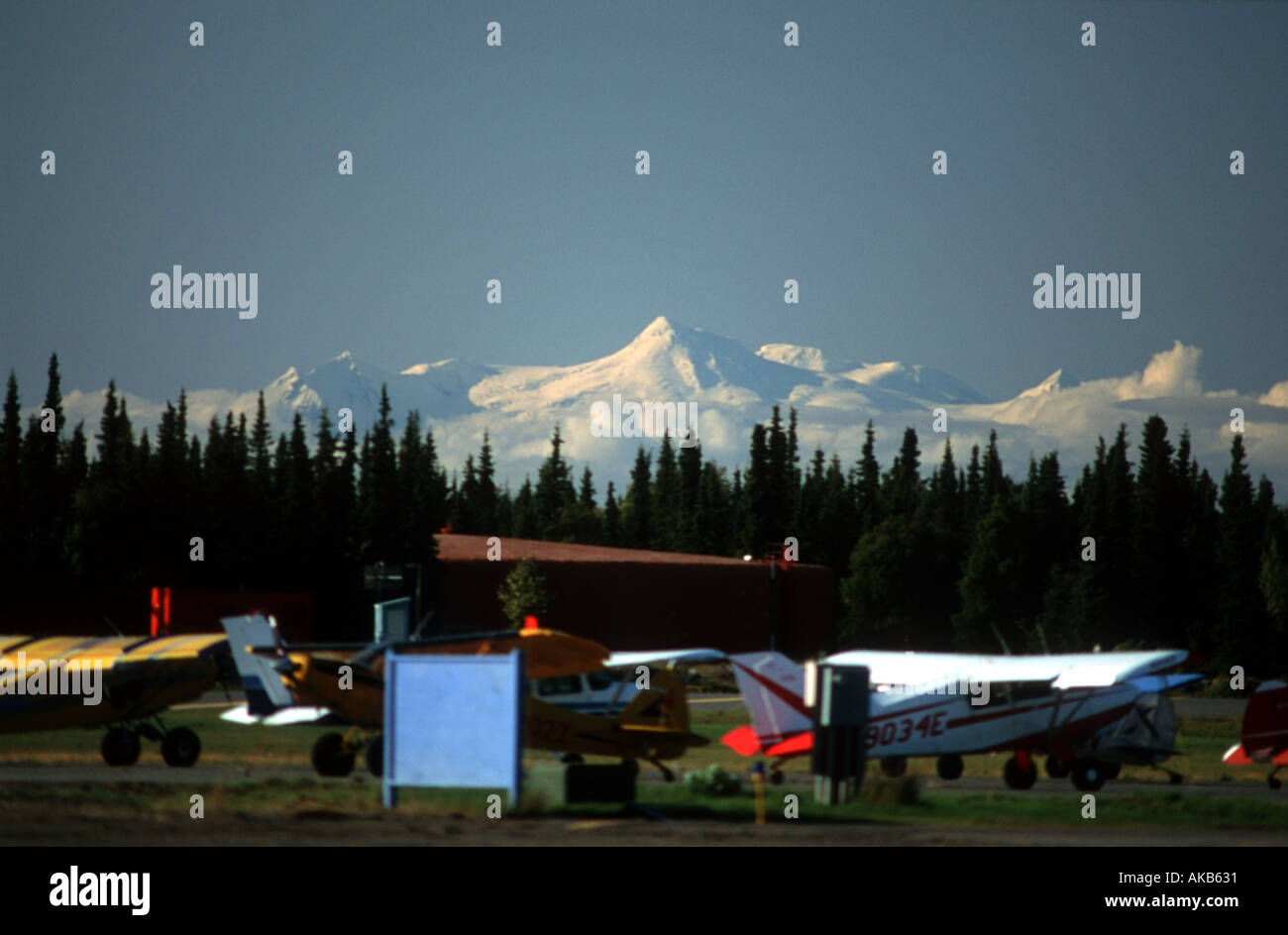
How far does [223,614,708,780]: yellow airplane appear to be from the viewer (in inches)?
804

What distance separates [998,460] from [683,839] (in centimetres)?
13404

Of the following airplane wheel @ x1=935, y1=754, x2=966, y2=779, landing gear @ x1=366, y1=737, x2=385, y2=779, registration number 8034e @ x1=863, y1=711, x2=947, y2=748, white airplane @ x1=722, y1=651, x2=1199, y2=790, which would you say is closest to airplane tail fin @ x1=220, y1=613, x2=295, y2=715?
landing gear @ x1=366, y1=737, x2=385, y2=779

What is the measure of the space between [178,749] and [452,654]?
6706mm

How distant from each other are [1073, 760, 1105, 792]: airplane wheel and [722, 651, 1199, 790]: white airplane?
0.7 inches

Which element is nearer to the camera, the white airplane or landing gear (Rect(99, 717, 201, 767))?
the white airplane

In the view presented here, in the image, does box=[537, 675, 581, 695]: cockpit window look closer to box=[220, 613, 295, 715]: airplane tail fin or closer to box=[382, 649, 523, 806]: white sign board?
box=[220, 613, 295, 715]: airplane tail fin

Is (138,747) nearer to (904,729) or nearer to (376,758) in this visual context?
(376,758)

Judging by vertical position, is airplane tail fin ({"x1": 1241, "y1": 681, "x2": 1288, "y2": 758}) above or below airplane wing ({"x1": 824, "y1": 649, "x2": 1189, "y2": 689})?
below

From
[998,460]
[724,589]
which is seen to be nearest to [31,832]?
[724,589]

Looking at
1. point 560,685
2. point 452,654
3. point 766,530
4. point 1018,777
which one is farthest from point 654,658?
point 766,530

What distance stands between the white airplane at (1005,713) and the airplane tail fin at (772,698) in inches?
0.6

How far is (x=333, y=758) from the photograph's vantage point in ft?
70.4

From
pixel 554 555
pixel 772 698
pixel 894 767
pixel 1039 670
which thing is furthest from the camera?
pixel 554 555
